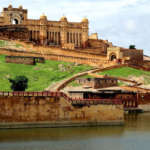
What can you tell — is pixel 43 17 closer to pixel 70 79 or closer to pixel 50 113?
pixel 70 79

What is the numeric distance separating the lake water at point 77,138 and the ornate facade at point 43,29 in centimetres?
5932

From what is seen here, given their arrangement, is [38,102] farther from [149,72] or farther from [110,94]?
[149,72]

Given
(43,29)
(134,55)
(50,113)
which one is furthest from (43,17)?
(50,113)

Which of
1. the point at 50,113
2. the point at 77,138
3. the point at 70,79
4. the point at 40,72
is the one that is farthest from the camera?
the point at 40,72

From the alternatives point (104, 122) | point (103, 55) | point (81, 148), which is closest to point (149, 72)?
point (103, 55)

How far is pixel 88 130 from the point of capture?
50.2 m

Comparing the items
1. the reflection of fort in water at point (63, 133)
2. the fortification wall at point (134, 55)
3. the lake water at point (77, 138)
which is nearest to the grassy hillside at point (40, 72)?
the fortification wall at point (134, 55)

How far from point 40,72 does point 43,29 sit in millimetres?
26980

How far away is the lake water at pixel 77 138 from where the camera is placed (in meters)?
43.9

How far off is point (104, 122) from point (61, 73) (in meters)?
36.0

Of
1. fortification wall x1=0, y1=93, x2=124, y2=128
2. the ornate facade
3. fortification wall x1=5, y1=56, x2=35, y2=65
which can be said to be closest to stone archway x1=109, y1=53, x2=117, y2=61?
the ornate facade

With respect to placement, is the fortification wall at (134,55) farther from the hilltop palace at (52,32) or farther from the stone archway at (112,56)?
the stone archway at (112,56)

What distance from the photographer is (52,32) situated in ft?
371

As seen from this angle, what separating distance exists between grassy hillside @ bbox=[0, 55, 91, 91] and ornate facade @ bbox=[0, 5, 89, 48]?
53.1ft
